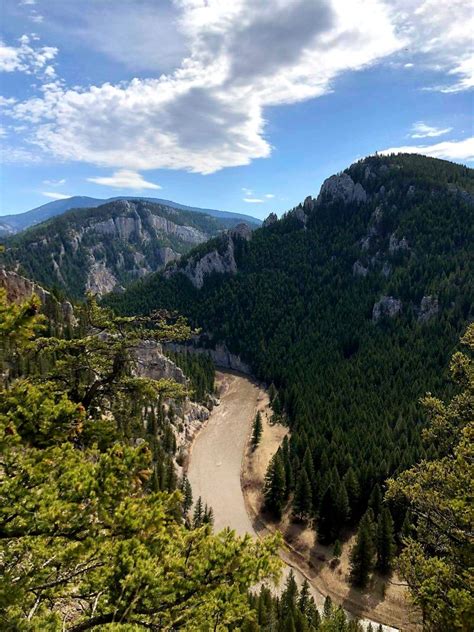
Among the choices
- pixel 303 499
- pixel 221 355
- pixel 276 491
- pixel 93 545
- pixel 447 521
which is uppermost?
pixel 93 545

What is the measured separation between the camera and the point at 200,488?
81.9 metres

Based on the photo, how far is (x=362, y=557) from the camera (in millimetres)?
56438

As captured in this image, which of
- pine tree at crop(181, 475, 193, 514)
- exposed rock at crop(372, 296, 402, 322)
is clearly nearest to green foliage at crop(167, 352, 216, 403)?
pine tree at crop(181, 475, 193, 514)

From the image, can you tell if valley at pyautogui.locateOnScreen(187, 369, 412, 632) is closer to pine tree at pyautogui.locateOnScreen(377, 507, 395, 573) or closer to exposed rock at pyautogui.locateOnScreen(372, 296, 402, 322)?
pine tree at pyautogui.locateOnScreen(377, 507, 395, 573)

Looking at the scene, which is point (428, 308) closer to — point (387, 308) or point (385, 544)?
point (387, 308)

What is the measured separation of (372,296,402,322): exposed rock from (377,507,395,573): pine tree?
111834 mm

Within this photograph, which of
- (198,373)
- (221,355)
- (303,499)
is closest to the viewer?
(303,499)

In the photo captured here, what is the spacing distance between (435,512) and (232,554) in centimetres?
1314

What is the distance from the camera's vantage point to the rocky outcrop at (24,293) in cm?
9093

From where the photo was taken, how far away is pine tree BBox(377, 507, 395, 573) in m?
57.4

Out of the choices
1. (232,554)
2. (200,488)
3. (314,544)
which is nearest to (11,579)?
(232,554)

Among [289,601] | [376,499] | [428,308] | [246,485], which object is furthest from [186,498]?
[428,308]

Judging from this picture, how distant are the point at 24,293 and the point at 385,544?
9125cm

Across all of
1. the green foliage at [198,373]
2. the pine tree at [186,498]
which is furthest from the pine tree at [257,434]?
the pine tree at [186,498]
